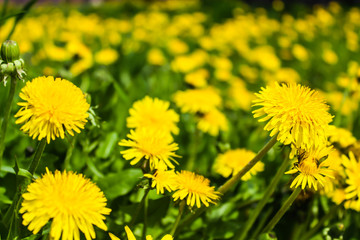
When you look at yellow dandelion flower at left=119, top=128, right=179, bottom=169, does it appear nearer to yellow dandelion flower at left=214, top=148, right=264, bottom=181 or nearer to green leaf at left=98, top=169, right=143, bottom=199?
green leaf at left=98, top=169, right=143, bottom=199

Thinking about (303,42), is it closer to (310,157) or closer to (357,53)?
(357,53)

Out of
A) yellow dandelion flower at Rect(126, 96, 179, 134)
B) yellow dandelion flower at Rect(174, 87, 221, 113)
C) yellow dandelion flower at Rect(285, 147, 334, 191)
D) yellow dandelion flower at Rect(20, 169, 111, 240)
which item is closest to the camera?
yellow dandelion flower at Rect(20, 169, 111, 240)

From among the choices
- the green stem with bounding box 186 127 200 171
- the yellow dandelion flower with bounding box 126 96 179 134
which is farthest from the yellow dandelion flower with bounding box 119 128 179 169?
the green stem with bounding box 186 127 200 171

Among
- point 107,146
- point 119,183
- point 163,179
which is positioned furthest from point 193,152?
point 163,179

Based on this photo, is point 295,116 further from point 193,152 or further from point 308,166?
point 193,152

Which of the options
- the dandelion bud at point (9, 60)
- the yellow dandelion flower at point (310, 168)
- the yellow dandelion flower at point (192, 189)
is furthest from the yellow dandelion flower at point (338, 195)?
the dandelion bud at point (9, 60)

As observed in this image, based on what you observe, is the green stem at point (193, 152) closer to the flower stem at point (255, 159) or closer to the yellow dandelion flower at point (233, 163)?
the yellow dandelion flower at point (233, 163)
